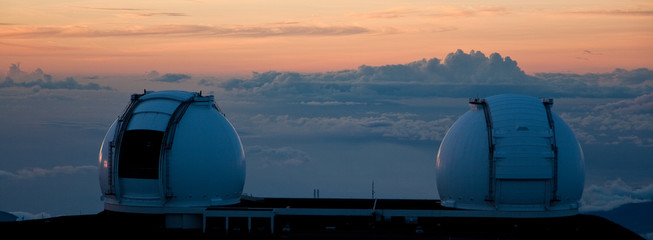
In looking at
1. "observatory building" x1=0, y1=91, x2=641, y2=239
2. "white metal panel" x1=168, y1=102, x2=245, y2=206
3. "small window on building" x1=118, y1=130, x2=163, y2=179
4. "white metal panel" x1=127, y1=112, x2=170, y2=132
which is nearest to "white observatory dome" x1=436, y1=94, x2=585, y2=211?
"observatory building" x1=0, y1=91, x2=641, y2=239

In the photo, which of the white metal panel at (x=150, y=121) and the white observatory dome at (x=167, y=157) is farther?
the white metal panel at (x=150, y=121)

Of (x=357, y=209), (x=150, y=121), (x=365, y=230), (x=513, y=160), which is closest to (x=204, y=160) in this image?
(x=150, y=121)

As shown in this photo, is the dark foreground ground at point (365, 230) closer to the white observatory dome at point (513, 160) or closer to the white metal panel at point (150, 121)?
the white observatory dome at point (513, 160)

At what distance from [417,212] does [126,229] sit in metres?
19.4

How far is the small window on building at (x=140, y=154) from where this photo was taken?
82.0 metres

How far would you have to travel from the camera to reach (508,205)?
8212cm

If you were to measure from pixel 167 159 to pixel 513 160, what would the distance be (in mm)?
22863

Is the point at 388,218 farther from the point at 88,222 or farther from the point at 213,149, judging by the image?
the point at 88,222

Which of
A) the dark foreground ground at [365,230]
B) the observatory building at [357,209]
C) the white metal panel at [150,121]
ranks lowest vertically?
the dark foreground ground at [365,230]

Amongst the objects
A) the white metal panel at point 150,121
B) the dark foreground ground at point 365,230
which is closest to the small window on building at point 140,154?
the white metal panel at point 150,121

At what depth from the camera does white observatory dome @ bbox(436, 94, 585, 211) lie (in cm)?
8125

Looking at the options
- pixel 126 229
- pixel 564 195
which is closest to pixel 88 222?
pixel 126 229

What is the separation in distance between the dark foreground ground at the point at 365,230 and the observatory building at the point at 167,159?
1.41 metres

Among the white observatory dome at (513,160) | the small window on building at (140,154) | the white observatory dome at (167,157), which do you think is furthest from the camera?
the white observatory dome at (167,157)
